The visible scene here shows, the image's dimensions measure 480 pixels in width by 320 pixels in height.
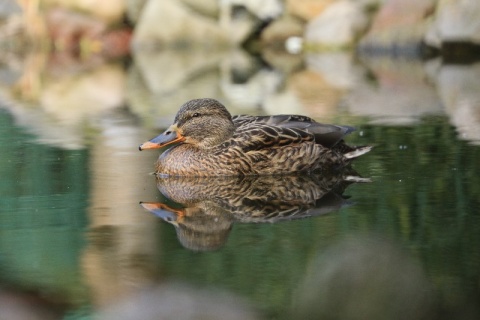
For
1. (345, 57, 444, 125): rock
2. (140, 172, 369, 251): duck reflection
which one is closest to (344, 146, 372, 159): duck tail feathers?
(140, 172, 369, 251): duck reflection

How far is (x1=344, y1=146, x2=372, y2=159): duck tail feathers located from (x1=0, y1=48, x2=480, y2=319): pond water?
0.26 feet

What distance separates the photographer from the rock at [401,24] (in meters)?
22.3

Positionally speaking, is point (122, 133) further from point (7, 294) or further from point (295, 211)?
point (7, 294)

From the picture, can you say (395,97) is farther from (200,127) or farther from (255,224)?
(255,224)

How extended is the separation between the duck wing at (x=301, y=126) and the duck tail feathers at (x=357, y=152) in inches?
5.9

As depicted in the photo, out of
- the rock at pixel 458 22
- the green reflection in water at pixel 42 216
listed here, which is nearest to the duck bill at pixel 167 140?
the green reflection in water at pixel 42 216

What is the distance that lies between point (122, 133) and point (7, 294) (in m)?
6.02

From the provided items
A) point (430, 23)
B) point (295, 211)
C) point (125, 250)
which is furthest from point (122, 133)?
point (430, 23)

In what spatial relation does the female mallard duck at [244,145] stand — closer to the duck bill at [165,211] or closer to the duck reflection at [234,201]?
the duck reflection at [234,201]

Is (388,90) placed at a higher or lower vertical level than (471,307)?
higher

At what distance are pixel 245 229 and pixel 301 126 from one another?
7.38 ft

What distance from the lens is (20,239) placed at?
6258 mm

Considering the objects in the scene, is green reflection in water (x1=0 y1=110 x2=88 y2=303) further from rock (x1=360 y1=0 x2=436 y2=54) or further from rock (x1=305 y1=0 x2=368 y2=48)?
rock (x1=305 y1=0 x2=368 y2=48)

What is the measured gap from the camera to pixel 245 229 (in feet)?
20.9
